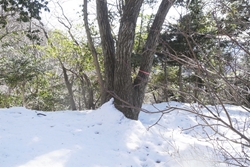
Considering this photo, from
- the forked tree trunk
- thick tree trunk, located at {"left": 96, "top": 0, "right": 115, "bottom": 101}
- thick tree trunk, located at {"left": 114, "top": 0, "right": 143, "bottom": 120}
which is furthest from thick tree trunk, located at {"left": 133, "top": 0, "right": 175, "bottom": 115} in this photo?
thick tree trunk, located at {"left": 96, "top": 0, "right": 115, "bottom": 101}

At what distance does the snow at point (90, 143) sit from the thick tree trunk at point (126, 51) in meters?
0.32

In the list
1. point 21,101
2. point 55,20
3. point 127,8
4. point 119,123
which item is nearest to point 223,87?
point 119,123

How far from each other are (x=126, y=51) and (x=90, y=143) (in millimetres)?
1640

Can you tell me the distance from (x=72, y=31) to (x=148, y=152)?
8.06 metres

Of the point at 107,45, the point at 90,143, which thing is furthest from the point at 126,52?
the point at 90,143

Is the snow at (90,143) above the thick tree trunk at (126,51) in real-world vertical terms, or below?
below

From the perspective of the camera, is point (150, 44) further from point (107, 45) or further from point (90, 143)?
point (90, 143)

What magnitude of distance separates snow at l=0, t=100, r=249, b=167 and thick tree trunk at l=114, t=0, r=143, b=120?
0.32 m

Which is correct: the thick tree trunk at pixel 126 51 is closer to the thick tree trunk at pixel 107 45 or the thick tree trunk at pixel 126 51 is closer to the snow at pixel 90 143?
the thick tree trunk at pixel 107 45

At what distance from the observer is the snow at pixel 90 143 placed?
2.47m

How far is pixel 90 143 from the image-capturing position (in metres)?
3.10

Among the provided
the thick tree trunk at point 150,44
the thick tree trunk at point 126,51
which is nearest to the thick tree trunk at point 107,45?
the thick tree trunk at point 126,51

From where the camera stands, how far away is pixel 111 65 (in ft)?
13.7

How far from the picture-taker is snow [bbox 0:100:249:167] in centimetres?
247
